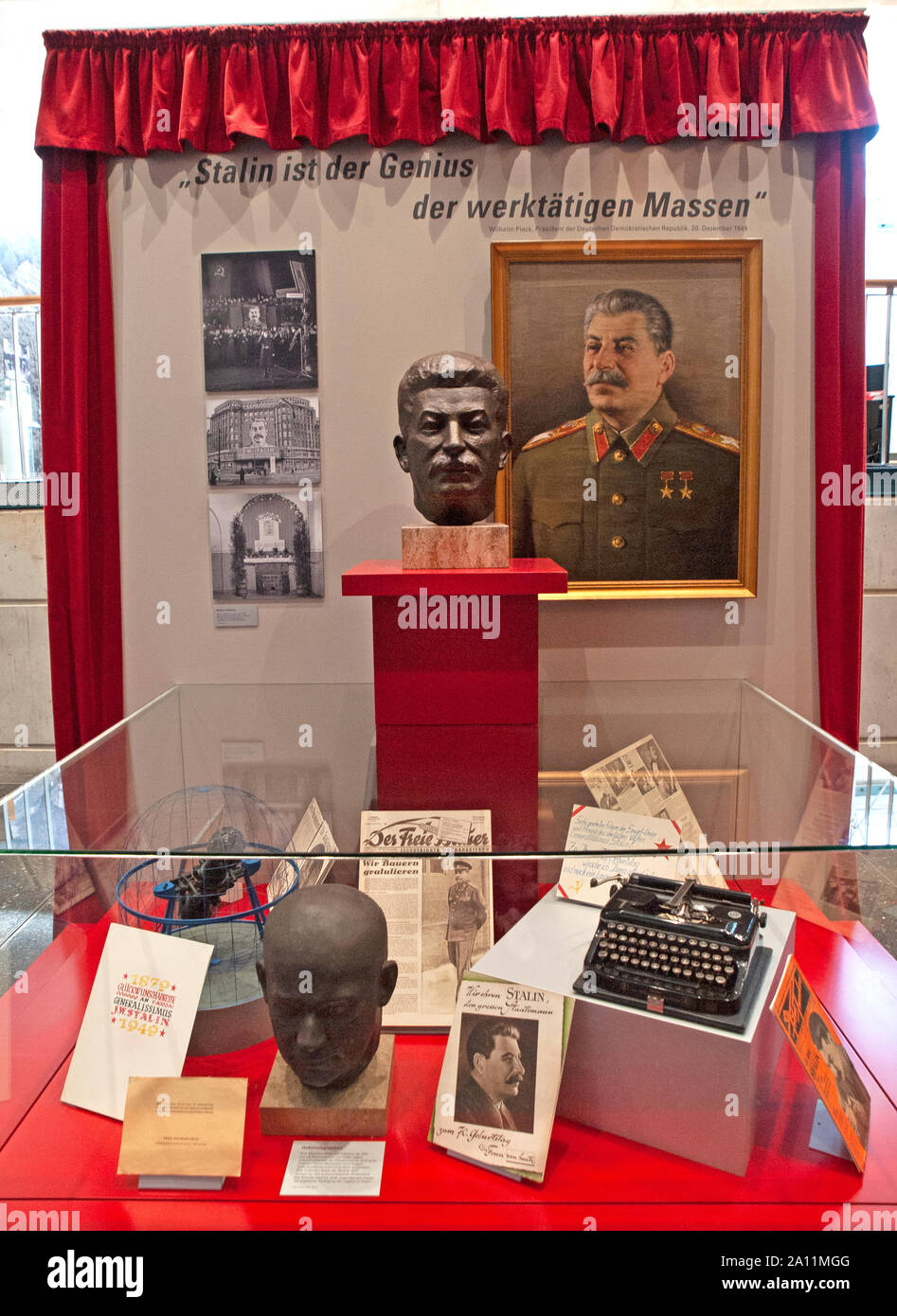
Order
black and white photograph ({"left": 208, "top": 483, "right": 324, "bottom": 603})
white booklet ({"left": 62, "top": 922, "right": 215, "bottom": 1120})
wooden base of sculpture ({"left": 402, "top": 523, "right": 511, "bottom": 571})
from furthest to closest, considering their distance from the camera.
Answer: black and white photograph ({"left": 208, "top": 483, "right": 324, "bottom": 603}) < wooden base of sculpture ({"left": 402, "top": 523, "right": 511, "bottom": 571}) < white booklet ({"left": 62, "top": 922, "right": 215, "bottom": 1120})

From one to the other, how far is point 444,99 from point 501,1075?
9.67 feet

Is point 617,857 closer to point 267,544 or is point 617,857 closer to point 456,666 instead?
point 456,666

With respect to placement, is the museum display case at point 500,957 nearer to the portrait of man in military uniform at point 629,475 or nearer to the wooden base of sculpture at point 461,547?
the wooden base of sculpture at point 461,547

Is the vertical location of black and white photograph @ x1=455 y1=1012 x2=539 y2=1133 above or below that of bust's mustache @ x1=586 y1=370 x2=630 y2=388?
below

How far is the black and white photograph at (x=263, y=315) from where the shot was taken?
10.7 ft

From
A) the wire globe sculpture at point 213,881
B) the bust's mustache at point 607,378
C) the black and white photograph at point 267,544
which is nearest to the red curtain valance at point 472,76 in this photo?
the bust's mustache at point 607,378

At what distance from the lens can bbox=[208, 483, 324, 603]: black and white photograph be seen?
3352mm

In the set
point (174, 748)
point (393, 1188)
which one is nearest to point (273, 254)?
point (174, 748)

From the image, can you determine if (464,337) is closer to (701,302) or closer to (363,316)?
(363,316)

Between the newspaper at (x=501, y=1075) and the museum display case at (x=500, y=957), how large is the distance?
0.12ft

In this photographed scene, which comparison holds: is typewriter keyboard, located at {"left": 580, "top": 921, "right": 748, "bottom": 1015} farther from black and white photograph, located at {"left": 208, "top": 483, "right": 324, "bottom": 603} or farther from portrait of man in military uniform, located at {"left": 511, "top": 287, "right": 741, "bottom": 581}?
black and white photograph, located at {"left": 208, "top": 483, "right": 324, "bottom": 603}

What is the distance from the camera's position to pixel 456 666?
2.24 meters

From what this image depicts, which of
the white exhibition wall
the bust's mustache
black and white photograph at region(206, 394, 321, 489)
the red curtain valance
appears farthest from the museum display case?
the red curtain valance

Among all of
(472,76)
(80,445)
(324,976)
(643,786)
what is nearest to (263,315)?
(80,445)
